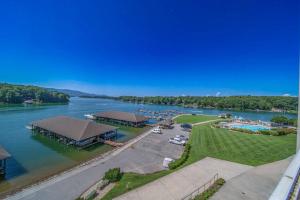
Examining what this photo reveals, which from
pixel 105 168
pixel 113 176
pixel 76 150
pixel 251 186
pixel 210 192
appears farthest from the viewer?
pixel 76 150

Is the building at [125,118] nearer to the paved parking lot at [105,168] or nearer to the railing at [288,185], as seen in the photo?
the paved parking lot at [105,168]

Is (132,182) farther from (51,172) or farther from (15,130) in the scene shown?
(15,130)

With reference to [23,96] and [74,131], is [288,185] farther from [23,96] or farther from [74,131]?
[23,96]

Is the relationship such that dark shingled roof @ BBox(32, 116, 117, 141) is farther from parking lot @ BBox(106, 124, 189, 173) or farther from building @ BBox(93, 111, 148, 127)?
building @ BBox(93, 111, 148, 127)

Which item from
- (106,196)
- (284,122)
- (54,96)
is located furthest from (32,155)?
(54,96)

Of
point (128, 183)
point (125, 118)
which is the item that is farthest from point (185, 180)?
point (125, 118)
